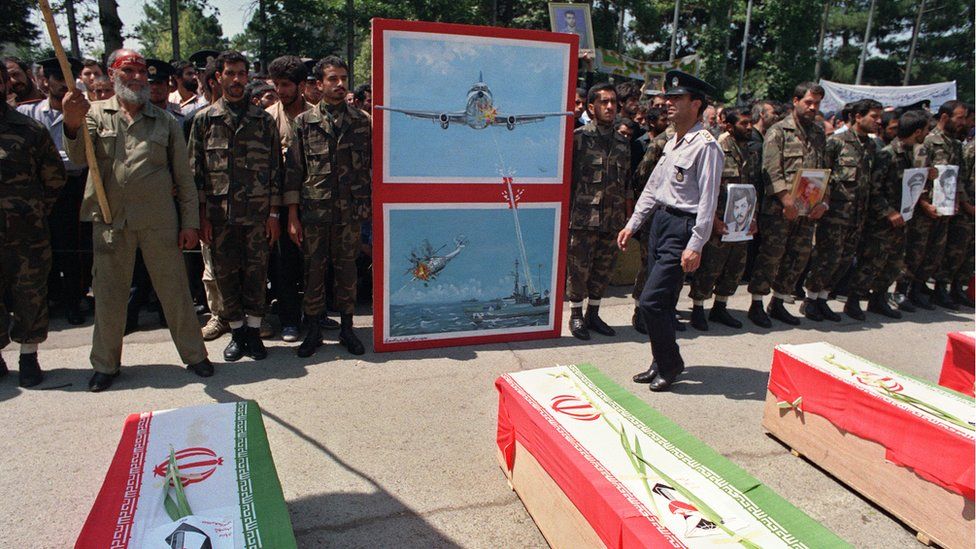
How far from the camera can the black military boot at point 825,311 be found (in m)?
5.99

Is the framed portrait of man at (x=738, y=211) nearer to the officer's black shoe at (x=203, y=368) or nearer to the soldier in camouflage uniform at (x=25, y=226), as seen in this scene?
the officer's black shoe at (x=203, y=368)

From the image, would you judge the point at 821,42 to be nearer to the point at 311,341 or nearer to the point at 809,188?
the point at 809,188

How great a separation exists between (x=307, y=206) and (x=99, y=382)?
169 centimetres

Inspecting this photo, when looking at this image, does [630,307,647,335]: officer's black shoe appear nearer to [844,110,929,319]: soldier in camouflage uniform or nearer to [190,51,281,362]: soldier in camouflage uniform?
[844,110,929,319]: soldier in camouflage uniform

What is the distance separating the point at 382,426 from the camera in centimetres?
341

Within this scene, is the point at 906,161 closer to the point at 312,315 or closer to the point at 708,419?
the point at 708,419

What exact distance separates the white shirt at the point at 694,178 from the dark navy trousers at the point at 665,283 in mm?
100

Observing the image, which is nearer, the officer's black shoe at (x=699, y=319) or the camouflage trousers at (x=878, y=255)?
the officer's black shoe at (x=699, y=319)

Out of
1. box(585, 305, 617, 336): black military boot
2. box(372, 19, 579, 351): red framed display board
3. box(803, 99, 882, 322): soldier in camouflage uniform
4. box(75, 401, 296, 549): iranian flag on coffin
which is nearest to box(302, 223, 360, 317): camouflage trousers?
box(372, 19, 579, 351): red framed display board

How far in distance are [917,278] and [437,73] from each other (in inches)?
229

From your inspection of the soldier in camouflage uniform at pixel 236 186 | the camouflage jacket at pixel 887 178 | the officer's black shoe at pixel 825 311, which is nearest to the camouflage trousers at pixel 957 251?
the camouflage jacket at pixel 887 178

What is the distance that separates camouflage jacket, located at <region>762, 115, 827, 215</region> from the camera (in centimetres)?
531

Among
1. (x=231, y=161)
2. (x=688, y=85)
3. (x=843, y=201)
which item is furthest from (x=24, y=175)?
(x=843, y=201)

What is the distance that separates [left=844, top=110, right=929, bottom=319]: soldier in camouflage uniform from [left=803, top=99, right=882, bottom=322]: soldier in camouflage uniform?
0.14 metres
